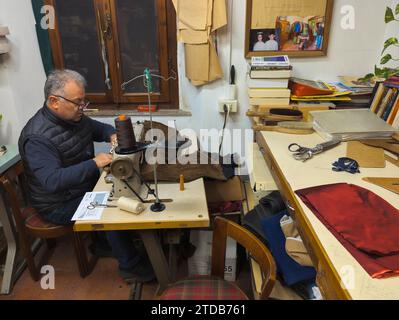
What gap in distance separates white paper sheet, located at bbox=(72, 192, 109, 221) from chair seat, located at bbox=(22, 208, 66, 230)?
0.47 m

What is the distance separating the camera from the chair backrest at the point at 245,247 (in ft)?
3.46

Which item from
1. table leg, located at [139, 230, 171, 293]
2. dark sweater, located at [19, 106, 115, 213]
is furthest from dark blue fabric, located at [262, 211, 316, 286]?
dark sweater, located at [19, 106, 115, 213]

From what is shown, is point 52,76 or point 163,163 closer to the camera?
point 52,76

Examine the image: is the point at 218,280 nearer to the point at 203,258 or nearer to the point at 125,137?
the point at 203,258

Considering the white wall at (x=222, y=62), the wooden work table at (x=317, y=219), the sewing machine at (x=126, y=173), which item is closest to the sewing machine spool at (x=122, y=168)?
the sewing machine at (x=126, y=173)

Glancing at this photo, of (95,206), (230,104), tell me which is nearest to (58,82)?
(95,206)

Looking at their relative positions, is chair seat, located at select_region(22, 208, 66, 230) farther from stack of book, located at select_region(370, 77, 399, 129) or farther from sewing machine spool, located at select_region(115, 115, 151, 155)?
stack of book, located at select_region(370, 77, 399, 129)

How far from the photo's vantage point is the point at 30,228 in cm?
186

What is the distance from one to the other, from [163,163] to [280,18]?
121 centimetres

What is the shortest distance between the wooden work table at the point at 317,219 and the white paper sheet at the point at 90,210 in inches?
31.8

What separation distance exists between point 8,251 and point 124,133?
1321 mm
